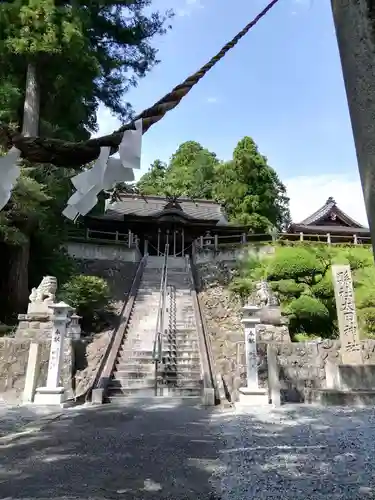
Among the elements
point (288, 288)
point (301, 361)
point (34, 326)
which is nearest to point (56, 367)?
point (34, 326)

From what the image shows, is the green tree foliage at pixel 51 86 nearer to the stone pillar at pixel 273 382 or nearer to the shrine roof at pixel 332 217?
the stone pillar at pixel 273 382

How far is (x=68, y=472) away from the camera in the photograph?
3.09m

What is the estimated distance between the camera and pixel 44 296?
Result: 35.2ft

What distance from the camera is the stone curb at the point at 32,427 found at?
4.57 m

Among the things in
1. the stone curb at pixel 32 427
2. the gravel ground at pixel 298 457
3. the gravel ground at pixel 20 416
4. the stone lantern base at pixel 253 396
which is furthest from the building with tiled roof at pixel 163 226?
the gravel ground at pixel 298 457

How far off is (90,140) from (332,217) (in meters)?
28.4

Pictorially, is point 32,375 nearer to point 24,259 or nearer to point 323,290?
point 24,259

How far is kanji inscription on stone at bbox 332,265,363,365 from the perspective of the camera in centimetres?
855

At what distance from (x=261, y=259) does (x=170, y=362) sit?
952cm

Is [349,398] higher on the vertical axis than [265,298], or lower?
lower

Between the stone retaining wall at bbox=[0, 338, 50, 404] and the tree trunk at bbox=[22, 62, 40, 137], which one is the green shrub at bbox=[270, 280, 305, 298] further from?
the tree trunk at bbox=[22, 62, 40, 137]

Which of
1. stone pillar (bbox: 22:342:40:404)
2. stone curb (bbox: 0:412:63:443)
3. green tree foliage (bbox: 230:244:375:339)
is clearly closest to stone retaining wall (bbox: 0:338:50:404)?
stone pillar (bbox: 22:342:40:404)

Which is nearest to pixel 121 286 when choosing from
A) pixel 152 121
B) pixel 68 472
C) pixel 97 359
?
pixel 97 359

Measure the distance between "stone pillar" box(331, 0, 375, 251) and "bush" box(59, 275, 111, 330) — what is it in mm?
11447
